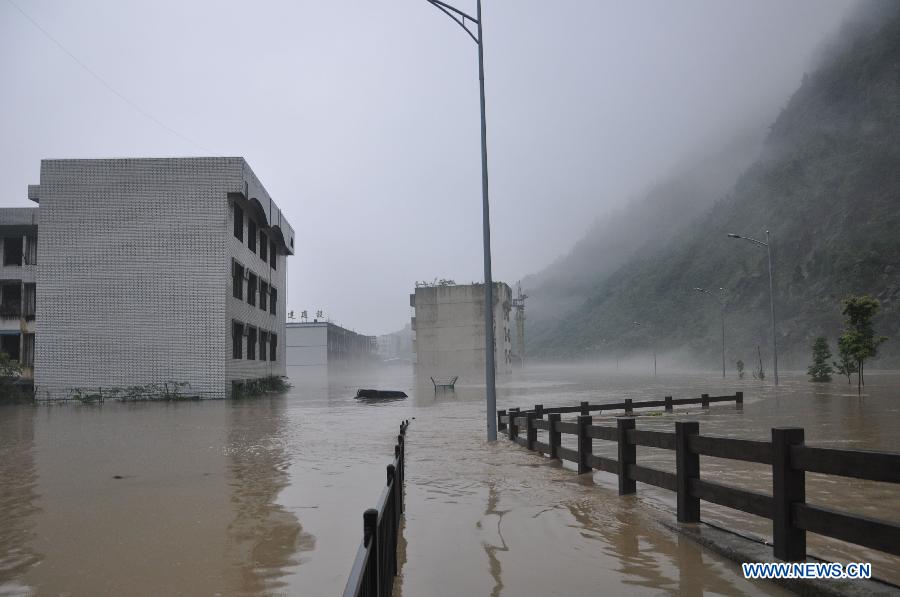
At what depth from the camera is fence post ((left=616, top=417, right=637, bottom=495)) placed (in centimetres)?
907

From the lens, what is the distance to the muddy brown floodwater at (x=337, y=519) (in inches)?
234

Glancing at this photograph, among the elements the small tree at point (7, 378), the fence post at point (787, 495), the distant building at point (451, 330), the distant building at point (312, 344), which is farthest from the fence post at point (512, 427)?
the distant building at point (312, 344)

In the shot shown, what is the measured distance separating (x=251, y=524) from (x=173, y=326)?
1143 inches

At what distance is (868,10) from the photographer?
155 m

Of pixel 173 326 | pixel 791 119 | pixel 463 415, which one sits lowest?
pixel 463 415

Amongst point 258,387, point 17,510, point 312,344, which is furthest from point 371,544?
point 312,344

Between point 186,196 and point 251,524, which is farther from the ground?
point 186,196

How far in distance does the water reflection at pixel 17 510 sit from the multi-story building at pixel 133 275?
1547 centimetres

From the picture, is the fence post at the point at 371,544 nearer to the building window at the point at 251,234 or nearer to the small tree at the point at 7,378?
Result: the small tree at the point at 7,378

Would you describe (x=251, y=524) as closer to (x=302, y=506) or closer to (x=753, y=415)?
(x=302, y=506)

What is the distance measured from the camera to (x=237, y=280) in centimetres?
3912

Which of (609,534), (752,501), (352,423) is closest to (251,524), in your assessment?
(609,534)

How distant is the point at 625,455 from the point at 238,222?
3358 cm

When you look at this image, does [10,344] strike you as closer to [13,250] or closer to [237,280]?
[13,250]
